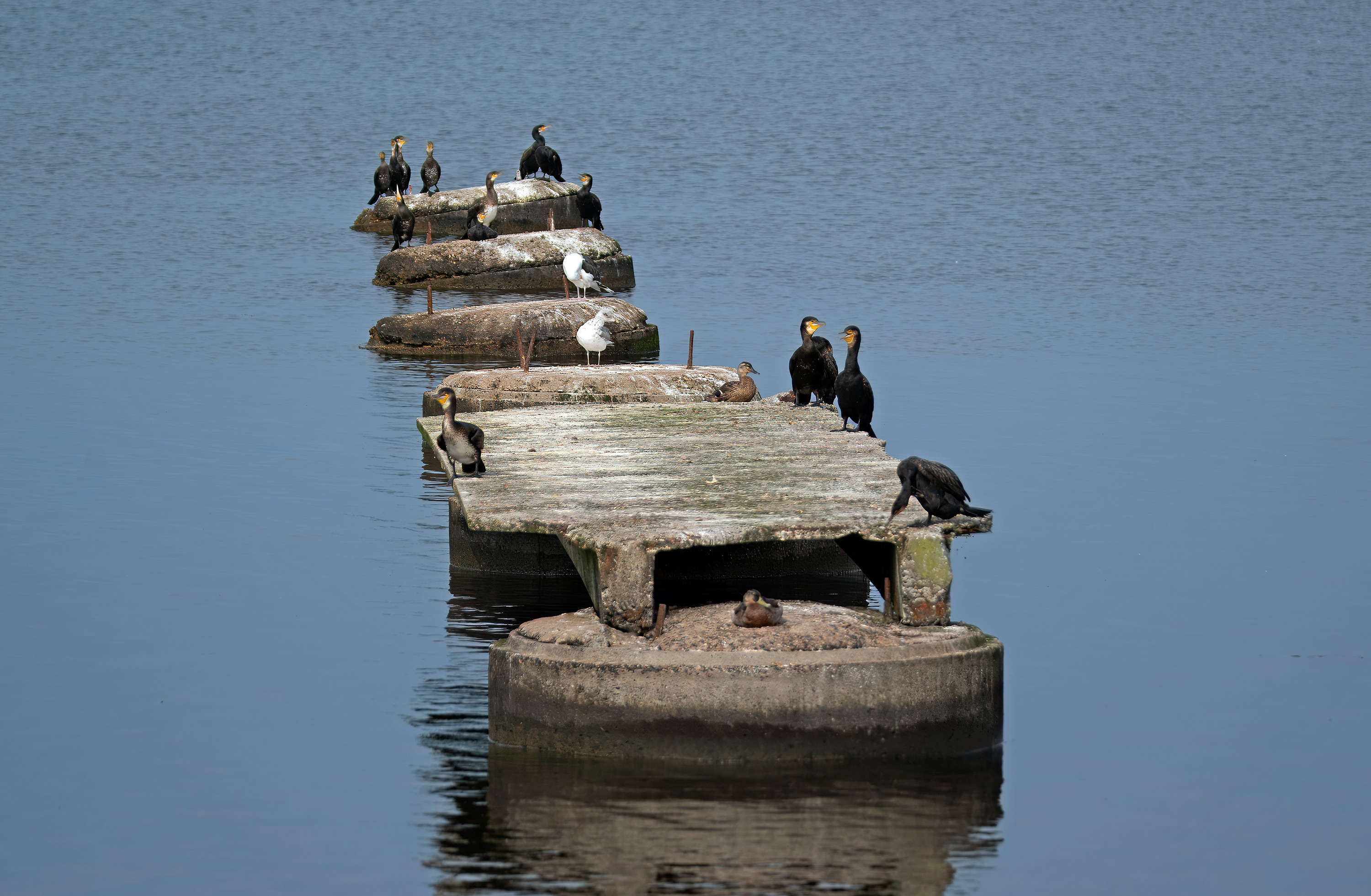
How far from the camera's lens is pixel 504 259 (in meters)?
37.6

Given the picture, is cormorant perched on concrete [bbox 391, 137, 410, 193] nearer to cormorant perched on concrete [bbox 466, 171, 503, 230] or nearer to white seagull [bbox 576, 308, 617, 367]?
cormorant perched on concrete [bbox 466, 171, 503, 230]

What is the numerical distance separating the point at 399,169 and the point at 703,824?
120 feet

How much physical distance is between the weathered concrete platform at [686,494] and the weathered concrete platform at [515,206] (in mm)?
24814

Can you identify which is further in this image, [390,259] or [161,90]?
[161,90]

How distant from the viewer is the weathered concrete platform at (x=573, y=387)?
23469 millimetres

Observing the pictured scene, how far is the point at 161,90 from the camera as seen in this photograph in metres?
91.8

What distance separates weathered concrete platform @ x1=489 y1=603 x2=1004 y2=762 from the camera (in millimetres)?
13180

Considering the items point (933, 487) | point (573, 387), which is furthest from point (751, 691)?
point (573, 387)

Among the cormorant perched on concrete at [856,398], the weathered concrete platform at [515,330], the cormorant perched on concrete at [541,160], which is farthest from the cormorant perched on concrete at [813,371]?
the cormorant perched on concrete at [541,160]

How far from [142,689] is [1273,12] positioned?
11851cm

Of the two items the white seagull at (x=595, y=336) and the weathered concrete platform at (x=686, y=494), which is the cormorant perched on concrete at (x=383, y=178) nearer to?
the white seagull at (x=595, y=336)

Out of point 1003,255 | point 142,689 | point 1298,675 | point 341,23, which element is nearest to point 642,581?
point 142,689

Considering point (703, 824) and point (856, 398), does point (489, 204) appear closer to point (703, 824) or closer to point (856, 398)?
point (856, 398)

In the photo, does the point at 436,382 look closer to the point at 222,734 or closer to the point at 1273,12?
the point at 222,734
